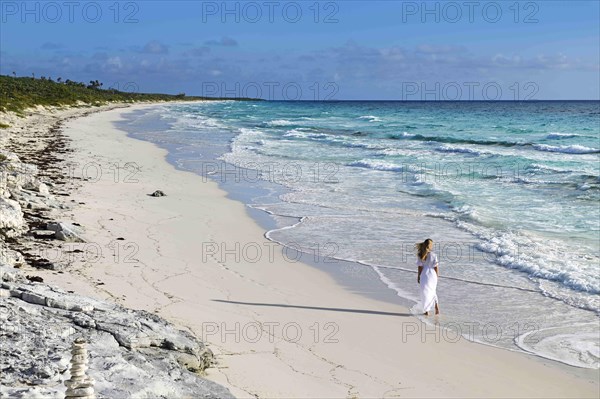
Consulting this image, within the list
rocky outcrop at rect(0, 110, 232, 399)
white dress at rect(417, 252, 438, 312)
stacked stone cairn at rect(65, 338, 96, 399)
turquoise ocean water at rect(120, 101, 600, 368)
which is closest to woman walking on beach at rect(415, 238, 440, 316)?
white dress at rect(417, 252, 438, 312)

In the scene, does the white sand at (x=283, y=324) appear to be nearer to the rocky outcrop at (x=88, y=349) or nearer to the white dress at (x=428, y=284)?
the white dress at (x=428, y=284)

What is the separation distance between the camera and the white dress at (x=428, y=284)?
9.28 m

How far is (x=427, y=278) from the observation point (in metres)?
9.46

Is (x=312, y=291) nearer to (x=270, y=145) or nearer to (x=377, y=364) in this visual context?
(x=377, y=364)

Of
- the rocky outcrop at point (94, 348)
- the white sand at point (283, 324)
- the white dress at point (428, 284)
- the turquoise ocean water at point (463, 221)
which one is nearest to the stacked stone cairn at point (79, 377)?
the rocky outcrop at point (94, 348)

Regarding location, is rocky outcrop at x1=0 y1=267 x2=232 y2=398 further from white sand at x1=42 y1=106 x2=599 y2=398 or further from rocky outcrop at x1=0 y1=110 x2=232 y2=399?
white sand at x1=42 y1=106 x2=599 y2=398

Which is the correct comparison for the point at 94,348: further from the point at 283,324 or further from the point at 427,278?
the point at 427,278

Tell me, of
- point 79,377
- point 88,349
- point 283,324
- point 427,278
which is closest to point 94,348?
point 88,349

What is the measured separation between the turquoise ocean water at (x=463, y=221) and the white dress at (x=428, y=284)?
A: 32 cm

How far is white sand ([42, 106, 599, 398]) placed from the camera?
6.86m

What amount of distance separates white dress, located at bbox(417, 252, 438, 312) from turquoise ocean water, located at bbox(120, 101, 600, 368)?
0.32 metres

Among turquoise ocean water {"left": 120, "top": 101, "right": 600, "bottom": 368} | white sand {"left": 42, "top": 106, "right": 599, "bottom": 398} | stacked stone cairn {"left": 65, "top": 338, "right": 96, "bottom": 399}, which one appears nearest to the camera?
stacked stone cairn {"left": 65, "top": 338, "right": 96, "bottom": 399}

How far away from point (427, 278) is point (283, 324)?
7.55 ft

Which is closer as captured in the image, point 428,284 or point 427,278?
point 428,284
